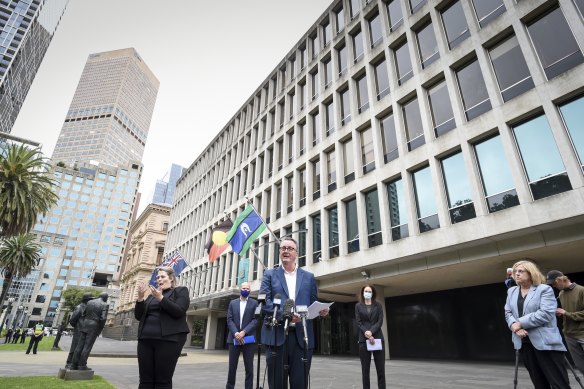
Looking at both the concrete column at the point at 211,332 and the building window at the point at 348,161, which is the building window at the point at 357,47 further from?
the concrete column at the point at 211,332

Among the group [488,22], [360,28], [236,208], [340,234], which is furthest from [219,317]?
[488,22]

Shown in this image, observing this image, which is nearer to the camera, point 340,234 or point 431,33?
point 431,33

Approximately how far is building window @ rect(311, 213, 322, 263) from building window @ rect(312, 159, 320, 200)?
58.3 inches

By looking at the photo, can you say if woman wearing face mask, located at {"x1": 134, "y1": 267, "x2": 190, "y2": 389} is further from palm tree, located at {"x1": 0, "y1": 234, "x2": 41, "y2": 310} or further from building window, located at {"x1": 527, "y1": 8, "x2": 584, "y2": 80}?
palm tree, located at {"x1": 0, "y1": 234, "x2": 41, "y2": 310}

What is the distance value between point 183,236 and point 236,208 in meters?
15.3

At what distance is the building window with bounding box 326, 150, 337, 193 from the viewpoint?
2133 centimetres

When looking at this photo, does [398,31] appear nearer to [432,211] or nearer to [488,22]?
[488,22]

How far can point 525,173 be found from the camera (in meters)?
12.4

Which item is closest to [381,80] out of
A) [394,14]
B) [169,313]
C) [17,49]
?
[394,14]

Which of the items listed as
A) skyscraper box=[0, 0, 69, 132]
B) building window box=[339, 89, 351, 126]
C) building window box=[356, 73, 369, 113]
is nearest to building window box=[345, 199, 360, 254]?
building window box=[339, 89, 351, 126]

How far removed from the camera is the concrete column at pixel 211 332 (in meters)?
32.6

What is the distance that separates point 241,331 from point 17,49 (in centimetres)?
14398

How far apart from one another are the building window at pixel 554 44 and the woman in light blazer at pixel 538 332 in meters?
12.0

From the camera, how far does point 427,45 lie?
58.0ft
